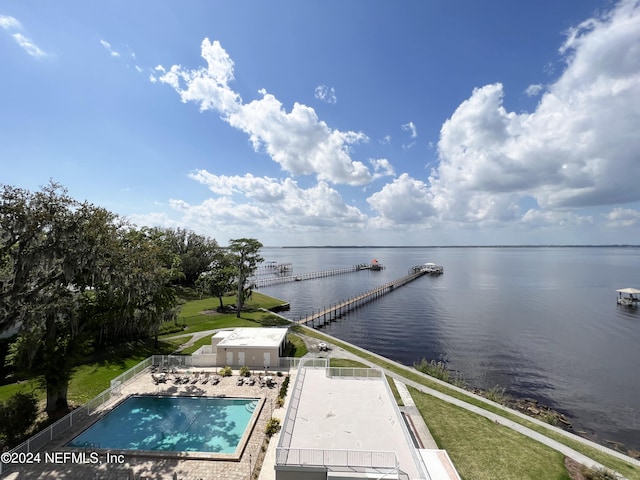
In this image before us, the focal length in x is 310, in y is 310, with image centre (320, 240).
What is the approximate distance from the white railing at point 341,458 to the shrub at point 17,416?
16460 millimetres

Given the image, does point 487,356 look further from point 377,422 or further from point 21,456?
point 21,456

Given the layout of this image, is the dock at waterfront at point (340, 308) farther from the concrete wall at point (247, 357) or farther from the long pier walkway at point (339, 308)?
the concrete wall at point (247, 357)

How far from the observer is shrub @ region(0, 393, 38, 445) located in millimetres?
17453

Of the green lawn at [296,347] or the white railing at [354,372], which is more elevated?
the white railing at [354,372]

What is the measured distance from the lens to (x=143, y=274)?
2589cm

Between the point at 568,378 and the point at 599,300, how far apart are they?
54.7 m

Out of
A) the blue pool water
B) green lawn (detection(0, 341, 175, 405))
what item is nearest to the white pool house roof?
the blue pool water

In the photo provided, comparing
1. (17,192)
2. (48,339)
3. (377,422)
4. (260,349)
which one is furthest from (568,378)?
(17,192)

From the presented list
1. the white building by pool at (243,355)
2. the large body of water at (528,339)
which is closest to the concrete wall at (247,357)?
the white building by pool at (243,355)

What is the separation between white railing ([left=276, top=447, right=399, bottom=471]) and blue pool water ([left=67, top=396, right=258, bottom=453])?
6079 mm

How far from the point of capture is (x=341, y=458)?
12750mm

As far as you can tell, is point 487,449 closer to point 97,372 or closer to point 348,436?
point 348,436

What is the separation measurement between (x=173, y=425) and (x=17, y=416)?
848cm

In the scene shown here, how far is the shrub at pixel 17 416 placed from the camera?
17453mm
